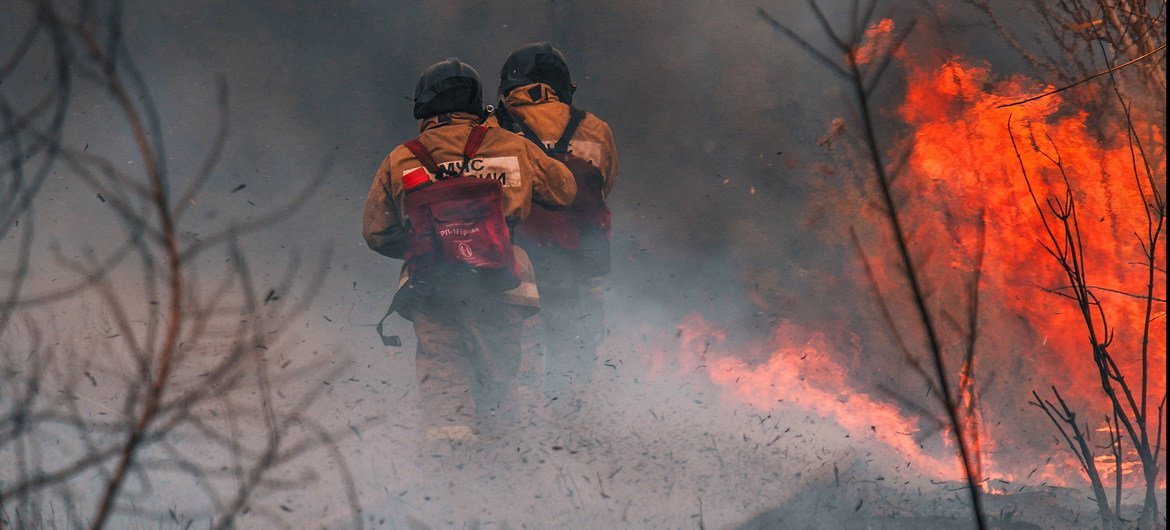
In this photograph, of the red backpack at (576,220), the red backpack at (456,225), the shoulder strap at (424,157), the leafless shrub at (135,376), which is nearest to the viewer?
the leafless shrub at (135,376)

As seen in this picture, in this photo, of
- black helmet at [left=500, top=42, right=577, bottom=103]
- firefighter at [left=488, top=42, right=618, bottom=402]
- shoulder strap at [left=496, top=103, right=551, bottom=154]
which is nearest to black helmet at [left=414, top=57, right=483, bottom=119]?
firefighter at [left=488, top=42, right=618, bottom=402]

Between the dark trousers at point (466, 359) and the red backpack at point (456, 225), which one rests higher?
the red backpack at point (456, 225)

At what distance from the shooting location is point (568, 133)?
581 cm

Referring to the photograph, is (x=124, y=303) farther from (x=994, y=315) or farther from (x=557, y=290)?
(x=994, y=315)

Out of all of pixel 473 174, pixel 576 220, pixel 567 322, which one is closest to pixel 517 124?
pixel 576 220

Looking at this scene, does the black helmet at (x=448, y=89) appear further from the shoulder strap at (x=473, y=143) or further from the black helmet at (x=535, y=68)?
the black helmet at (x=535, y=68)

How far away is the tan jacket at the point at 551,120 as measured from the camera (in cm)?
578

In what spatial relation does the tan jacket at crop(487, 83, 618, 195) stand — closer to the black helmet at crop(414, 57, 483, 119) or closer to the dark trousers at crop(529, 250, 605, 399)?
the black helmet at crop(414, 57, 483, 119)

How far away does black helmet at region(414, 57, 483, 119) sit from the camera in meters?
5.21

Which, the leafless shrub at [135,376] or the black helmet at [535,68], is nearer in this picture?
the leafless shrub at [135,376]

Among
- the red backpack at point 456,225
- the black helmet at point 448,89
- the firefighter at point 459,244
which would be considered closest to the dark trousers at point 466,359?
the firefighter at point 459,244

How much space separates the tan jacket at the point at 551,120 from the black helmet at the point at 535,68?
9 centimetres

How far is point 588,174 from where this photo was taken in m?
5.85

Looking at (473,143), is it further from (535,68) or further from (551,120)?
(535,68)
